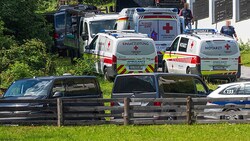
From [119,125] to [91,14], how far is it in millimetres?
19891

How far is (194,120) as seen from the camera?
20.4m

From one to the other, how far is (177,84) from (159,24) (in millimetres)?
14272

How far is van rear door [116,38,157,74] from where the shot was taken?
3181 cm

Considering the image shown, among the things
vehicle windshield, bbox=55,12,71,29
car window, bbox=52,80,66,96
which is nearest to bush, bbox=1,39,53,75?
car window, bbox=52,80,66,96

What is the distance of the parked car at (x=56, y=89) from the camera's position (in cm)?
2119

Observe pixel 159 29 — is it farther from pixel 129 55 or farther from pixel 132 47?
pixel 129 55

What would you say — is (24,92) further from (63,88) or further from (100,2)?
(100,2)

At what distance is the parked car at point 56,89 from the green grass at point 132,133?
124 centimetres

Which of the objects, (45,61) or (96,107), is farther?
(45,61)

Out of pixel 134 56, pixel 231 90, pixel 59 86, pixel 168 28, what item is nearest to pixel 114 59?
pixel 134 56

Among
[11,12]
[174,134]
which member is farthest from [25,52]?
[174,134]

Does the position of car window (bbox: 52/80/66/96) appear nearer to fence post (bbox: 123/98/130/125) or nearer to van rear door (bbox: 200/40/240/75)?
fence post (bbox: 123/98/130/125)

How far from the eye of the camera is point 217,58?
102ft

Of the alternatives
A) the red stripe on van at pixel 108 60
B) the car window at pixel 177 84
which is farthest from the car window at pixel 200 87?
the red stripe on van at pixel 108 60
